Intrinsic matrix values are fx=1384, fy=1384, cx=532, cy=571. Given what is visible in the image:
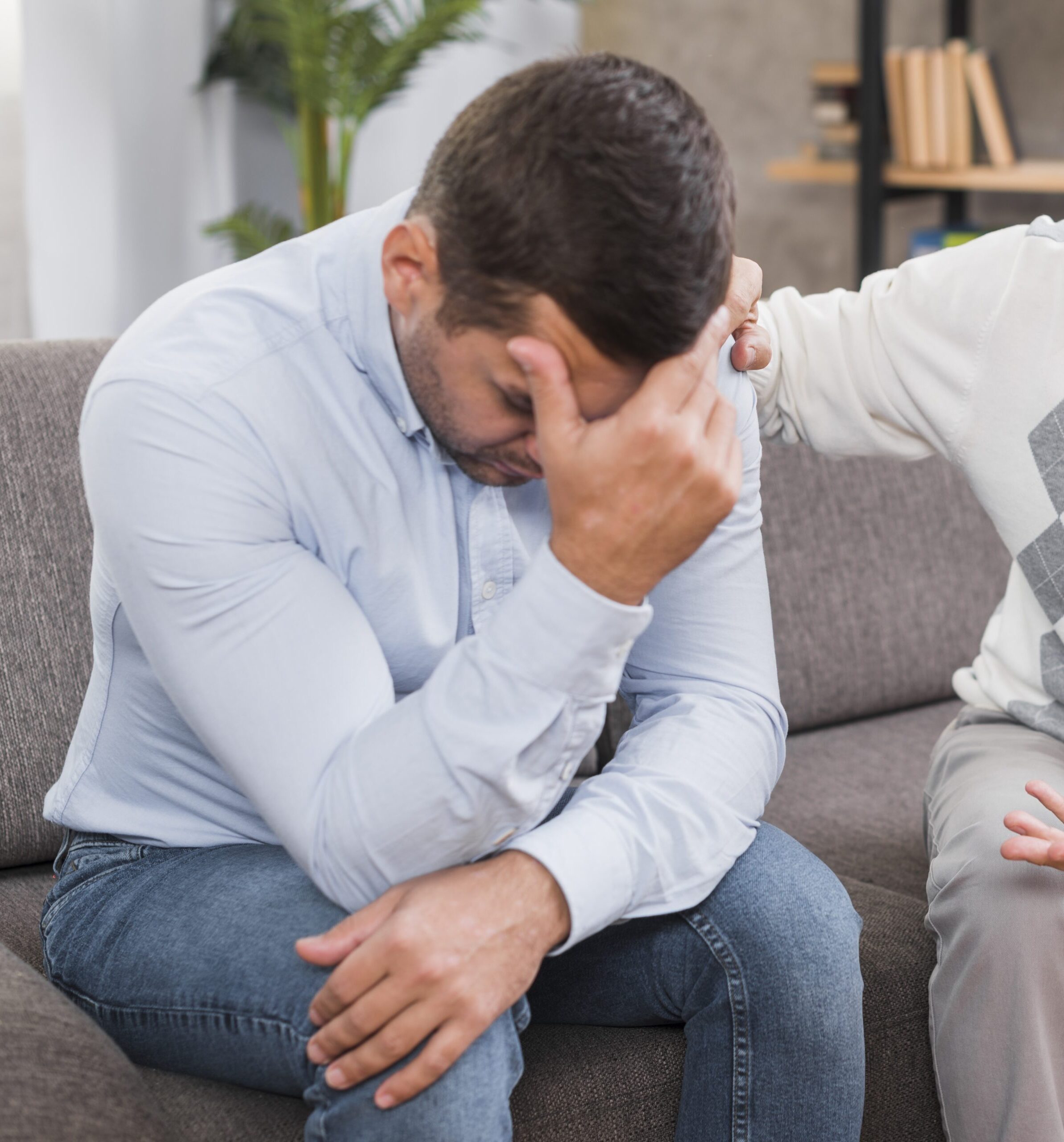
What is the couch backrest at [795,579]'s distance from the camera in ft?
4.37

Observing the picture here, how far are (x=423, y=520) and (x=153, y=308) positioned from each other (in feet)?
0.81

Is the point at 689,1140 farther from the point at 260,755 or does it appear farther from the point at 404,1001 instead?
the point at 260,755

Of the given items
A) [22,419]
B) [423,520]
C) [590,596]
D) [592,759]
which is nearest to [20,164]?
[22,419]

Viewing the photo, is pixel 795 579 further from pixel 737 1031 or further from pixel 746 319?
pixel 737 1031

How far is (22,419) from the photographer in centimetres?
136

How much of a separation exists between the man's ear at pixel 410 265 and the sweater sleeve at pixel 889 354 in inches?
19.2

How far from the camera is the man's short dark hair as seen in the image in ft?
2.65

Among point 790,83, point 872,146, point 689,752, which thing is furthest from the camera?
point 790,83

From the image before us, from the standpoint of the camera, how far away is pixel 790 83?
3906 millimetres

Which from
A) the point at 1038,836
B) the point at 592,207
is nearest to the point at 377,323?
the point at 592,207

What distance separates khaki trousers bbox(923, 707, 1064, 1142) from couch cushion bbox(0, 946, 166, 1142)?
630 mm

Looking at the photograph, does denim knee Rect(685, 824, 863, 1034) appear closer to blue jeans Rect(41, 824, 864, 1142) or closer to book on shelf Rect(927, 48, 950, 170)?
blue jeans Rect(41, 824, 864, 1142)

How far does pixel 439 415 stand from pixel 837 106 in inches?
112

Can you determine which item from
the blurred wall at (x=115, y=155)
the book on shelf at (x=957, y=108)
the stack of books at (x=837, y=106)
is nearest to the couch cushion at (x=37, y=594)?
the blurred wall at (x=115, y=155)
